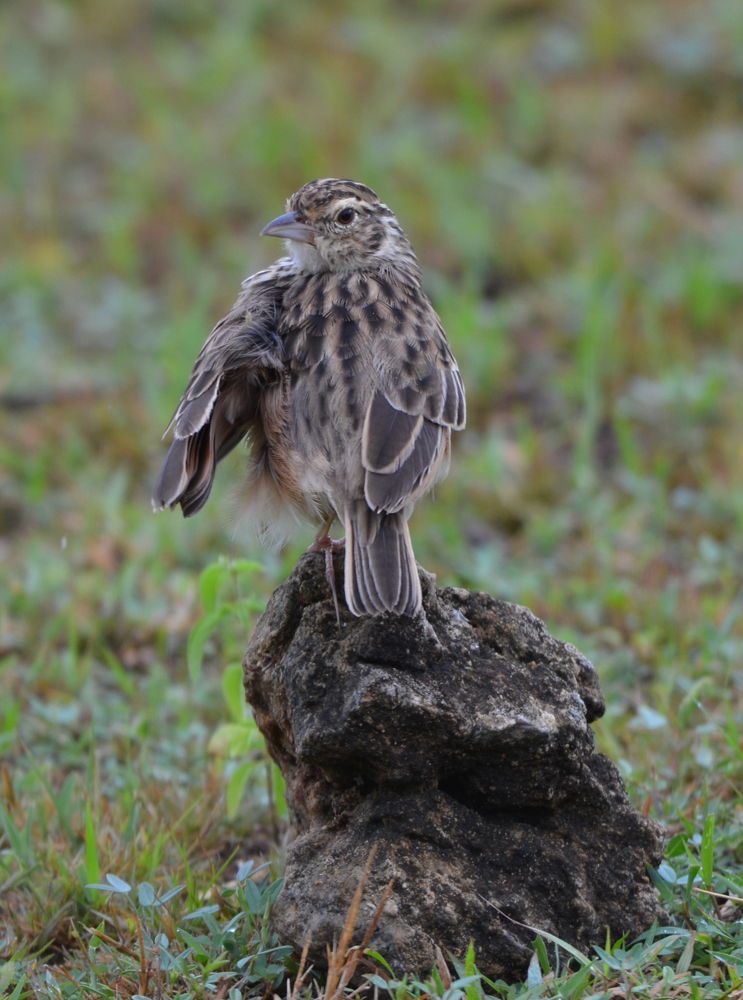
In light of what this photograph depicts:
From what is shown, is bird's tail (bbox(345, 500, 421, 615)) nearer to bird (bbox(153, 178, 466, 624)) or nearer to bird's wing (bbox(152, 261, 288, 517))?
bird (bbox(153, 178, 466, 624))

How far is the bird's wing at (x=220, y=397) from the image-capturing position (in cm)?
361

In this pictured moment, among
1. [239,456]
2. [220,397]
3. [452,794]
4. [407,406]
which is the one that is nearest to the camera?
[452,794]

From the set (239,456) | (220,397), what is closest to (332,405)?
(220,397)

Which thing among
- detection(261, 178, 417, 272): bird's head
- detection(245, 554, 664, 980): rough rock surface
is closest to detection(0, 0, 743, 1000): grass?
detection(245, 554, 664, 980): rough rock surface

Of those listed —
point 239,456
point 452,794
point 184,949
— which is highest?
point 239,456

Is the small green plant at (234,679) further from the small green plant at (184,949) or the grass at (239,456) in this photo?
the small green plant at (184,949)

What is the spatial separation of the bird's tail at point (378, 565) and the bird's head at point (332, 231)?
3.92ft

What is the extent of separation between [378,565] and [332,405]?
0.62 m

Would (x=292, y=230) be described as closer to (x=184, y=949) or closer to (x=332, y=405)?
(x=332, y=405)

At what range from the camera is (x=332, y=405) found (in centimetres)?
366

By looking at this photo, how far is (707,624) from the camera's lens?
17.5 ft

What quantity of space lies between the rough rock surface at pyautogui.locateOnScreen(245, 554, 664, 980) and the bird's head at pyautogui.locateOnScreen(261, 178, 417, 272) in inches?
52.9

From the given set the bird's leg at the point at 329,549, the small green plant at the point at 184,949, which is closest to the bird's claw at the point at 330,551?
the bird's leg at the point at 329,549

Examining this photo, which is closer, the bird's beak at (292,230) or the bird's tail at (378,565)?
the bird's tail at (378,565)
